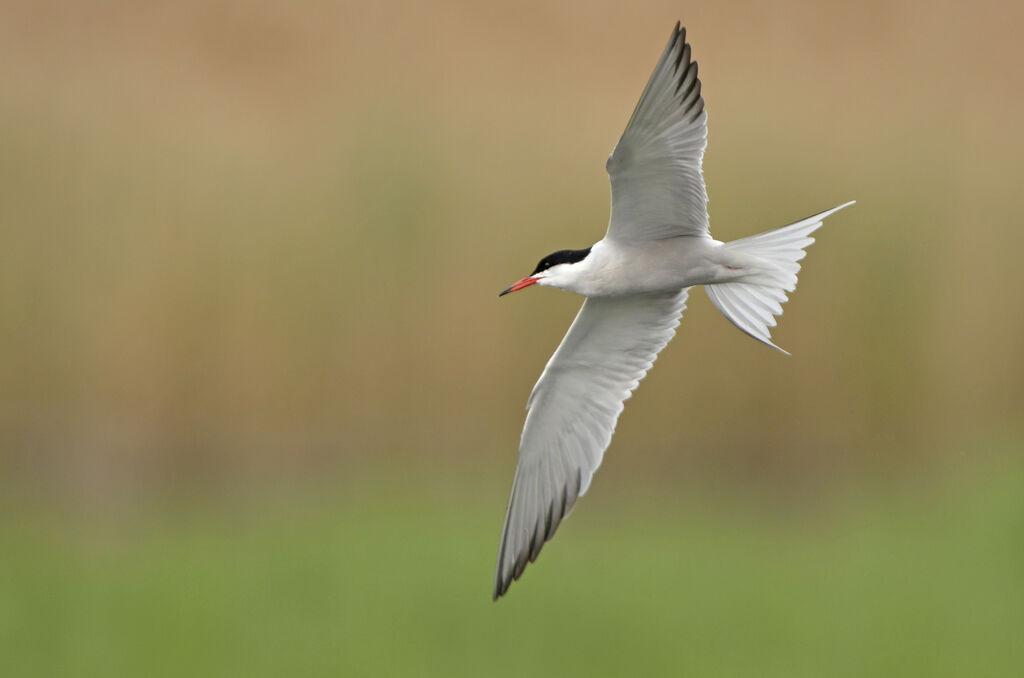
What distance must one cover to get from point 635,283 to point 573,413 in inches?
25.0

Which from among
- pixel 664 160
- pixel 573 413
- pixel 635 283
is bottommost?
pixel 573 413

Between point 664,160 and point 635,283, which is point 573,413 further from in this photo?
point 664,160

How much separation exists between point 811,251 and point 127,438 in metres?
4.40

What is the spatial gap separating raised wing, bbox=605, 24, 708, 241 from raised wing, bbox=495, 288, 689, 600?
415 mm

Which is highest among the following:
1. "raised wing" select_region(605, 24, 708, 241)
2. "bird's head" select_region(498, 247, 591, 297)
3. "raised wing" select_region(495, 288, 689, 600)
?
"raised wing" select_region(605, 24, 708, 241)

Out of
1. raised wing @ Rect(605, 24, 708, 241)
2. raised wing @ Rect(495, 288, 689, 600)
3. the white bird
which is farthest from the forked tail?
raised wing @ Rect(495, 288, 689, 600)

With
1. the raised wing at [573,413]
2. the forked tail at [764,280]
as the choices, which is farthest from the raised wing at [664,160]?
the raised wing at [573,413]

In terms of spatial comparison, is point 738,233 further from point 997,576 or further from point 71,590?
point 71,590

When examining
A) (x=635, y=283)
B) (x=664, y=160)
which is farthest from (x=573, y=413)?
(x=664, y=160)

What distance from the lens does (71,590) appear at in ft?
A: 25.7

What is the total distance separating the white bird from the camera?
2587 mm

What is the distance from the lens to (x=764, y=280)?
277cm

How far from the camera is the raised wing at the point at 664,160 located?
2494 millimetres

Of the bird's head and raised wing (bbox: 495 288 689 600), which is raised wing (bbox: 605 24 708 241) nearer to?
the bird's head
